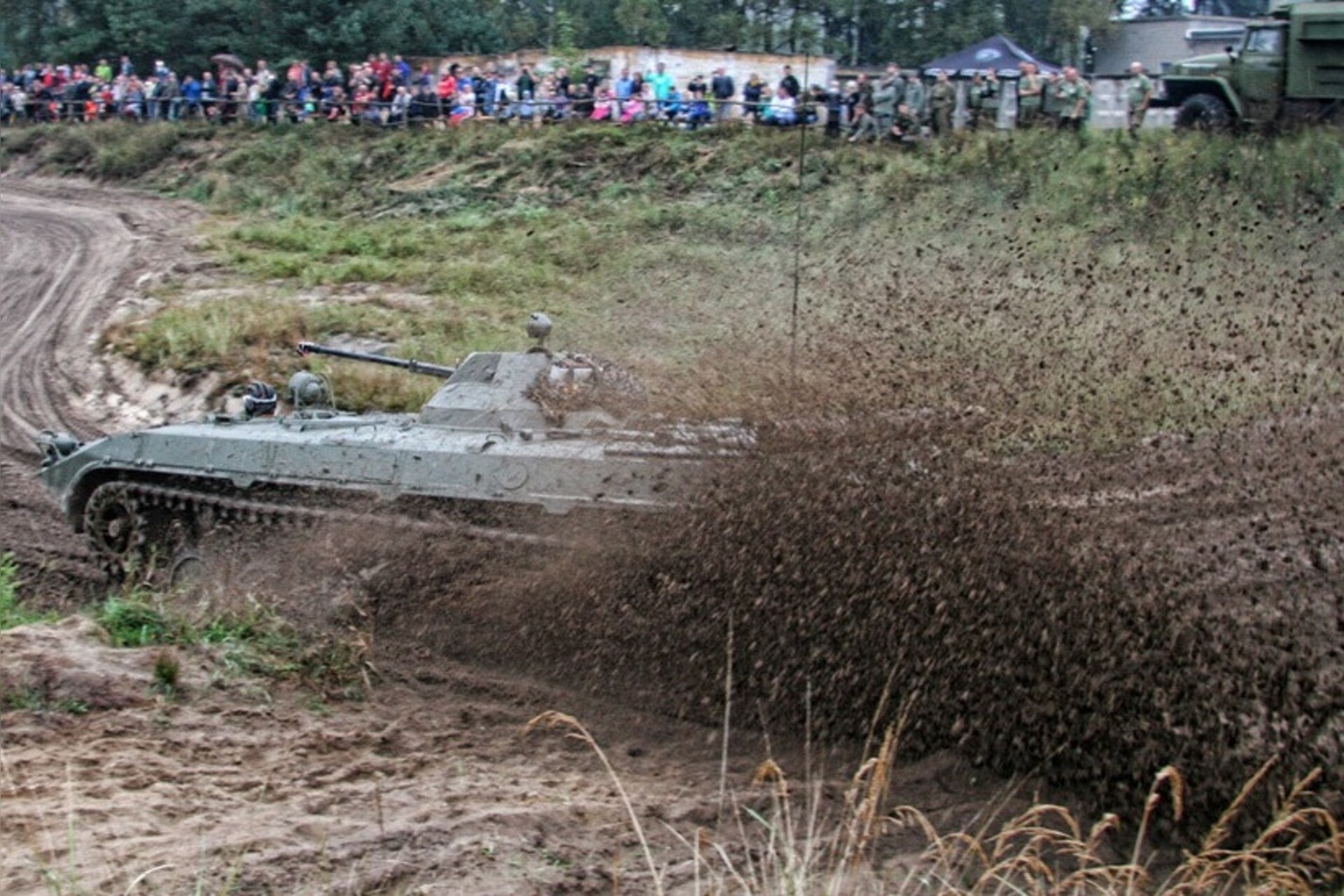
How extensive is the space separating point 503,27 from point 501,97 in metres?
9.09

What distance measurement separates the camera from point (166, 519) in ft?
41.4

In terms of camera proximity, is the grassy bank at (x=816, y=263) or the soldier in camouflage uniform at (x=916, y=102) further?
the soldier in camouflage uniform at (x=916, y=102)

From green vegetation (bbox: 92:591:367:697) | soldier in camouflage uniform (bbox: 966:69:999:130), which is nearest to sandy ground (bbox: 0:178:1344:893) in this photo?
green vegetation (bbox: 92:591:367:697)

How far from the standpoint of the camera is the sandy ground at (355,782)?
627 centimetres

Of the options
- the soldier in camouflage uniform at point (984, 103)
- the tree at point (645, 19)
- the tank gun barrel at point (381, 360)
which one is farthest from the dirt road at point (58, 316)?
the soldier in camouflage uniform at point (984, 103)

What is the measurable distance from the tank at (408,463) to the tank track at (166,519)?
1cm

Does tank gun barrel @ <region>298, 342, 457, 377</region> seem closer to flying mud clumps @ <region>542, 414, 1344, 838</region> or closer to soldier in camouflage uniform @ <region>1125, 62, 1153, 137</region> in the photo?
flying mud clumps @ <region>542, 414, 1344, 838</region>

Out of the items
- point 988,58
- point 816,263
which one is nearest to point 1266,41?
point 988,58

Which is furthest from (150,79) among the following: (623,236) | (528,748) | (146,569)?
(528,748)

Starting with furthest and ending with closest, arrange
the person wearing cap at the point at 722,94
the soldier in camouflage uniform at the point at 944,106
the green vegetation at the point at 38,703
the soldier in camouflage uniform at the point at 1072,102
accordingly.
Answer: the person wearing cap at the point at 722,94
the soldier in camouflage uniform at the point at 944,106
the soldier in camouflage uniform at the point at 1072,102
the green vegetation at the point at 38,703

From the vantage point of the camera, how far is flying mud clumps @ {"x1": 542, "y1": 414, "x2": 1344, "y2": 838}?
775 centimetres

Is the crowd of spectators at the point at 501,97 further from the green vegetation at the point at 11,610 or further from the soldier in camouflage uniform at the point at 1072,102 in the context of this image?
the green vegetation at the point at 11,610

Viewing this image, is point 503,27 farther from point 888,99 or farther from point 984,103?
point 984,103

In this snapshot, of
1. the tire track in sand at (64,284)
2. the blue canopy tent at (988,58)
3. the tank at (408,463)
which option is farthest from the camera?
the blue canopy tent at (988,58)
